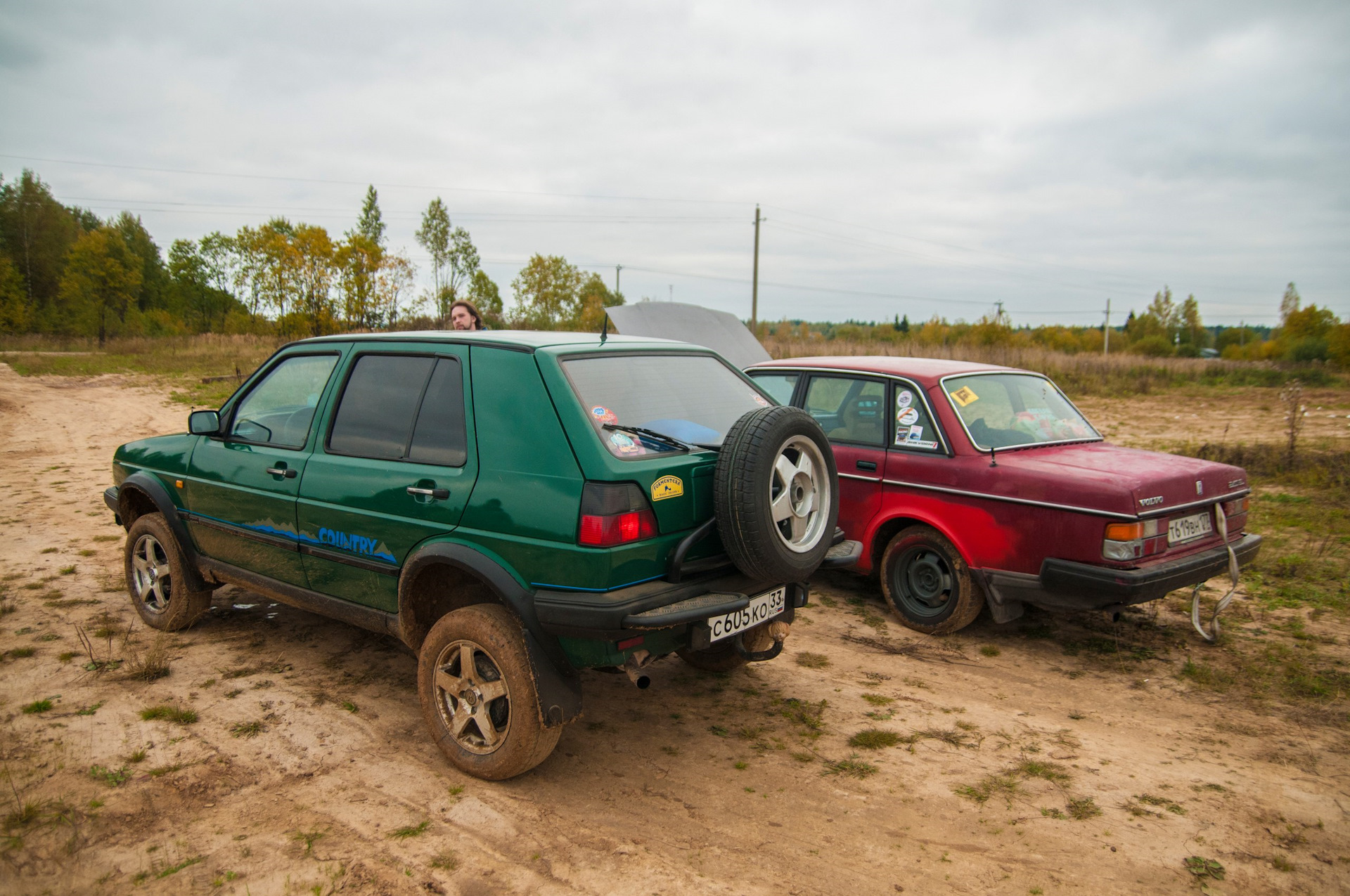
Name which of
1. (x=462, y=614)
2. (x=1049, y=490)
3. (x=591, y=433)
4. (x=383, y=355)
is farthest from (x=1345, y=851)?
(x=383, y=355)

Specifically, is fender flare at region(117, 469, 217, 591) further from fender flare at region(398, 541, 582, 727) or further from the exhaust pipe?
the exhaust pipe

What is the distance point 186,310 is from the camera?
→ 6244cm

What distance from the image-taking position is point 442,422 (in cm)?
329

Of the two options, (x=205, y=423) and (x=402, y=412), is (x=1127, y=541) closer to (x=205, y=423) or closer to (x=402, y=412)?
(x=402, y=412)

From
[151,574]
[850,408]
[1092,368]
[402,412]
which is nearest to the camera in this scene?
[402,412]

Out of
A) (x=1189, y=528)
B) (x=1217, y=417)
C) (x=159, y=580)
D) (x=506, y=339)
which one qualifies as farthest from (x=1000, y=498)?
(x=1217, y=417)

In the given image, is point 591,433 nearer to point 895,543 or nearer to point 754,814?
point 754,814

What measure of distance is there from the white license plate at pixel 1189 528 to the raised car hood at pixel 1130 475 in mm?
108

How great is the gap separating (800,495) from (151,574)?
4142 millimetres

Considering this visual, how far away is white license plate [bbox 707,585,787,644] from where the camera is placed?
118 inches

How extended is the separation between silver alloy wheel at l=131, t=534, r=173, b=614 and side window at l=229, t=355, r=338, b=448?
110cm

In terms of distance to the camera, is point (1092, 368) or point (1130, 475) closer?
point (1130, 475)

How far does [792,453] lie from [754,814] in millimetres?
1442

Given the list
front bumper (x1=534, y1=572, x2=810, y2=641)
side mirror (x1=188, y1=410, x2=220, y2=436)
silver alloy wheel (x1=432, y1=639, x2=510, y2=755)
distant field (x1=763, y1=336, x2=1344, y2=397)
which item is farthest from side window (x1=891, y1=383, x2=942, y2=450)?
distant field (x1=763, y1=336, x2=1344, y2=397)
